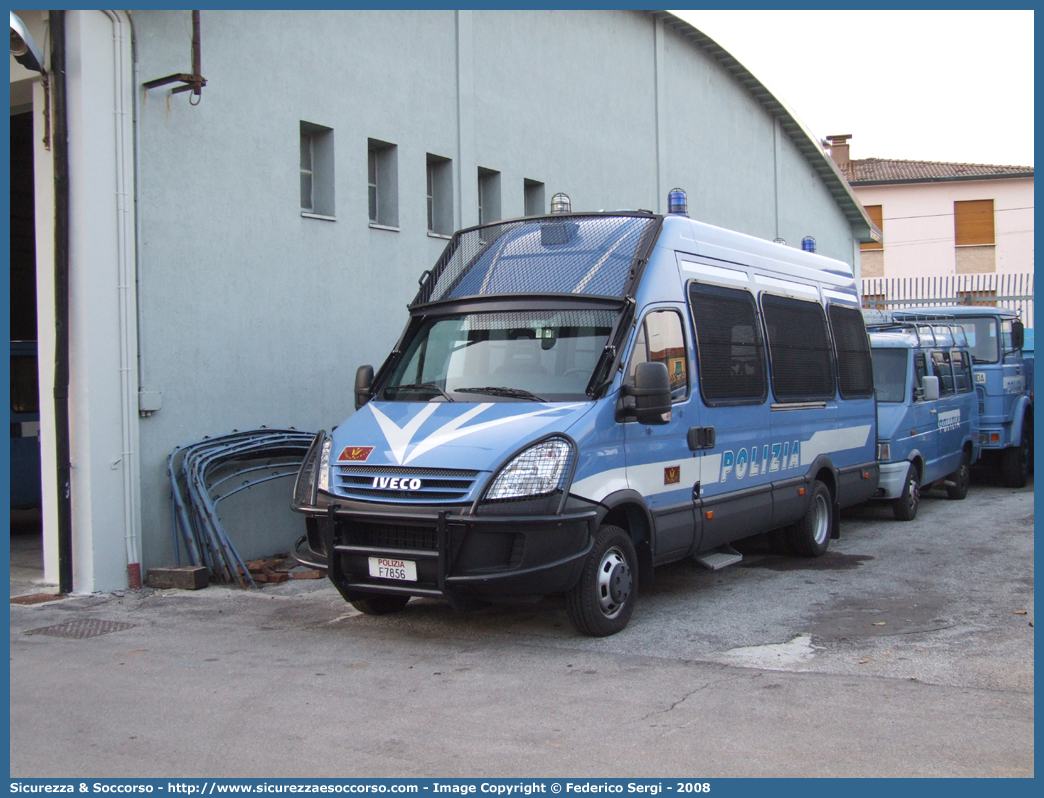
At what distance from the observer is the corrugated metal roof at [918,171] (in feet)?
136

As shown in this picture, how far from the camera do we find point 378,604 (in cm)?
761

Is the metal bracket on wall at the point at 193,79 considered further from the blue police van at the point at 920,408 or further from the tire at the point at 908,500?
the tire at the point at 908,500

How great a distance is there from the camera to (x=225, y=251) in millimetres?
10016

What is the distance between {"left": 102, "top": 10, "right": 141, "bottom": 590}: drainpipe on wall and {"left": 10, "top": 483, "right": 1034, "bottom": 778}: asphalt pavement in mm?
633

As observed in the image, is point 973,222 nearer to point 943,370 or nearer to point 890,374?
point 943,370

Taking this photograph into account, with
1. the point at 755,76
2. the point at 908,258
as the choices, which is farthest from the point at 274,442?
the point at 908,258

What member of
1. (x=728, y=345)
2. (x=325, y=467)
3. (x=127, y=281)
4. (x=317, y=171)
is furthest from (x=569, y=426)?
(x=317, y=171)

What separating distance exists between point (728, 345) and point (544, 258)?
1.77 m

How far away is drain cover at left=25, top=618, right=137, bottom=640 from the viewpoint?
7391 millimetres

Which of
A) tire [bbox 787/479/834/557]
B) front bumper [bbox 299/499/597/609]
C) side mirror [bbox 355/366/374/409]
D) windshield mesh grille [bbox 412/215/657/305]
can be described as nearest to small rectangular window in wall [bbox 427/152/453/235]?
windshield mesh grille [bbox 412/215/657/305]

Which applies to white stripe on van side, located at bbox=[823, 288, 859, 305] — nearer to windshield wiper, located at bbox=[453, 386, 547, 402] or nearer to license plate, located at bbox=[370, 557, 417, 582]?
windshield wiper, located at bbox=[453, 386, 547, 402]
